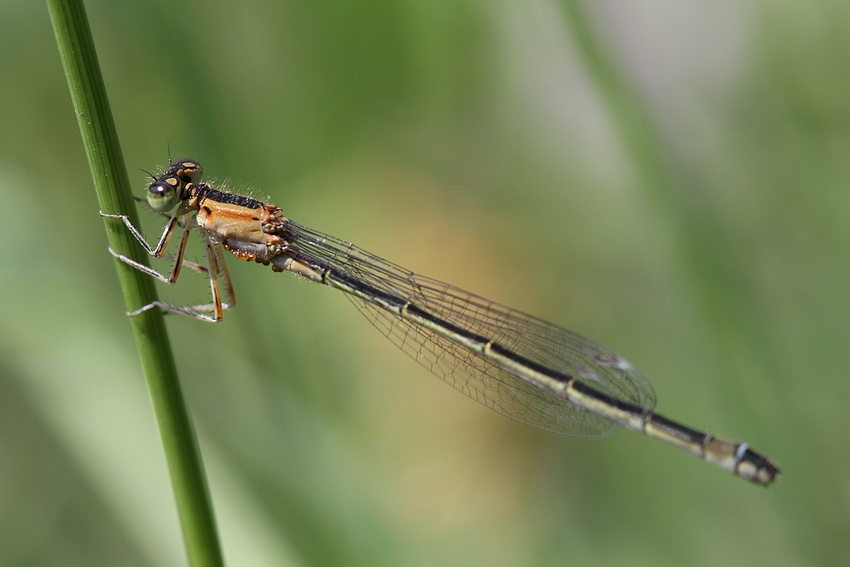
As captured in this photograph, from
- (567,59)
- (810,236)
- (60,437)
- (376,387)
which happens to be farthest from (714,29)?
(60,437)

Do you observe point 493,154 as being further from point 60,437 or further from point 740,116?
point 60,437

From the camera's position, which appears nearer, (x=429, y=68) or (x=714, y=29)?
(x=429, y=68)

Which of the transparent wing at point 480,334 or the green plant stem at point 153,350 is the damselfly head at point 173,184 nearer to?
the transparent wing at point 480,334

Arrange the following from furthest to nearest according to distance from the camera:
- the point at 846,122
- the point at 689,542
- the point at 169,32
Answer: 1. the point at 846,122
2. the point at 689,542
3. the point at 169,32

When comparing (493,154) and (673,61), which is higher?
(673,61)

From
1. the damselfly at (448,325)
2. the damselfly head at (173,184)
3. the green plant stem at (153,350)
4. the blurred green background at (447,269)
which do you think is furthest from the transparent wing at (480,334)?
the green plant stem at (153,350)

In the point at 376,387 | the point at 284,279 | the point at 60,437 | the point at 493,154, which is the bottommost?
the point at 60,437
